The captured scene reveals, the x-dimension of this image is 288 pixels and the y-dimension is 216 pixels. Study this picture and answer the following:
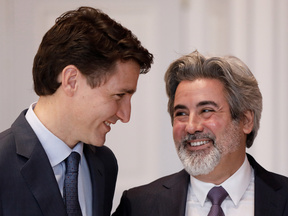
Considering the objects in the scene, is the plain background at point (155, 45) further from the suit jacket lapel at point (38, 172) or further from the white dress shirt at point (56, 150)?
the suit jacket lapel at point (38, 172)

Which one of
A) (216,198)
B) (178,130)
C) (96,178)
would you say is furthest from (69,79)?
(216,198)

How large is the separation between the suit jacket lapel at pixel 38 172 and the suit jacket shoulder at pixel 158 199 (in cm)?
59

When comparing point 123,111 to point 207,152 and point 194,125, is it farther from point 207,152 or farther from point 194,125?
point 207,152

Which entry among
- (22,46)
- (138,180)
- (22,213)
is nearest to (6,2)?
(22,46)

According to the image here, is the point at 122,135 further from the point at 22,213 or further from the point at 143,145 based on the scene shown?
the point at 22,213

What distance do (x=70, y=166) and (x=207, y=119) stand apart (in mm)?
808

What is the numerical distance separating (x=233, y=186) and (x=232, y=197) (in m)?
0.06

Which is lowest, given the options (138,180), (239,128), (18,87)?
(138,180)

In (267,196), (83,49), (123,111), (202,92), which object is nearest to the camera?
(83,49)

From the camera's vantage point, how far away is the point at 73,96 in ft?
5.85

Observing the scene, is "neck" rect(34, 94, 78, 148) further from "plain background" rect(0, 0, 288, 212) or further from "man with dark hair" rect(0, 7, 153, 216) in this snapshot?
"plain background" rect(0, 0, 288, 212)

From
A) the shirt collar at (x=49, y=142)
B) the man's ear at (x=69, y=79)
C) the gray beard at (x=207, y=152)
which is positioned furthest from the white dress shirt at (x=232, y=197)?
the man's ear at (x=69, y=79)

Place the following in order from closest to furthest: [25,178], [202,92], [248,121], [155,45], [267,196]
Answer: [25,178], [267,196], [202,92], [248,121], [155,45]

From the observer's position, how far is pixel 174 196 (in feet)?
7.17
